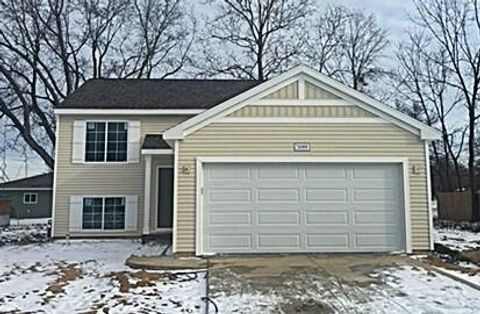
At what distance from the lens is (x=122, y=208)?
15.0 metres

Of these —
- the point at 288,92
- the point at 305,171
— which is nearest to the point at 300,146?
the point at 305,171

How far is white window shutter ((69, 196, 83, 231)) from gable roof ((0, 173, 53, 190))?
19.2 metres

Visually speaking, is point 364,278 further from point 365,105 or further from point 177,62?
point 177,62

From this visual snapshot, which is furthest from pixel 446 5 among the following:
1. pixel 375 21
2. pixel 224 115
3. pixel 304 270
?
pixel 304 270

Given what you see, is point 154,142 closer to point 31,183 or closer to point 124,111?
point 124,111

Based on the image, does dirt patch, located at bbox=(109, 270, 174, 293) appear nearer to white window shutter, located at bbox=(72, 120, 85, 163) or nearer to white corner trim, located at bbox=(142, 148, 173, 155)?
white corner trim, located at bbox=(142, 148, 173, 155)

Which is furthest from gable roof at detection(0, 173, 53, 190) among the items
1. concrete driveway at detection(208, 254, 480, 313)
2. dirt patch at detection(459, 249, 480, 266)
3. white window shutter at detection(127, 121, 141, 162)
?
dirt patch at detection(459, 249, 480, 266)

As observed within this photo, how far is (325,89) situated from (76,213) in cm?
902

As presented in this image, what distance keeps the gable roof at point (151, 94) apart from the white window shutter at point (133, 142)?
2.02 feet

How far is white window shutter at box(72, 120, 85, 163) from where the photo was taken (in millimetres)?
15008

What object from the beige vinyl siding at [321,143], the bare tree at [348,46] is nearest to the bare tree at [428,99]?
the bare tree at [348,46]

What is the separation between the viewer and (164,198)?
1467 cm

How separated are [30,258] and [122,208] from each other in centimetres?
440

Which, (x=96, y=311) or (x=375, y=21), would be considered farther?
(x=375, y=21)
